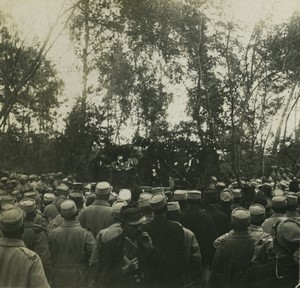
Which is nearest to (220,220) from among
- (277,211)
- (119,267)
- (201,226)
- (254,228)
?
(201,226)

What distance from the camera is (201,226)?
21.2ft

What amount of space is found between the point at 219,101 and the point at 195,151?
6.28ft

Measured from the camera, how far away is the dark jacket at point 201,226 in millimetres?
6465

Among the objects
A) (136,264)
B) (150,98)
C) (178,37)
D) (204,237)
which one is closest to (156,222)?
(136,264)

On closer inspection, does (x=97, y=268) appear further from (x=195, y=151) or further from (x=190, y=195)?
(x=195, y=151)

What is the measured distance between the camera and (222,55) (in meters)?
16.9

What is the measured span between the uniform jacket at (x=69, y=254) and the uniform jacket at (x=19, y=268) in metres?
1.67

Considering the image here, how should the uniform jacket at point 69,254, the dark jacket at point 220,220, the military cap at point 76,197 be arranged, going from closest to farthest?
1. the uniform jacket at point 69,254
2. the dark jacket at point 220,220
3. the military cap at point 76,197

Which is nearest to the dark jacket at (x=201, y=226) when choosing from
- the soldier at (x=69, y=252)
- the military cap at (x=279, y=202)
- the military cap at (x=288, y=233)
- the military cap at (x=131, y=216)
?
the military cap at (x=279, y=202)

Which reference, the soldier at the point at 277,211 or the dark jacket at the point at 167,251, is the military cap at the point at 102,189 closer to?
the dark jacket at the point at 167,251

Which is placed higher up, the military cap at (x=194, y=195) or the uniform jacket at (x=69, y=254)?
the military cap at (x=194, y=195)

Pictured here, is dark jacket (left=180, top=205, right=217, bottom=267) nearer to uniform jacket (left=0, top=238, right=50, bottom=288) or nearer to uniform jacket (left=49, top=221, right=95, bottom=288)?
uniform jacket (left=49, top=221, right=95, bottom=288)

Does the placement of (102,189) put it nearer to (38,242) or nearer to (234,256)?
(38,242)

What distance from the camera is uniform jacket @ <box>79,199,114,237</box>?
22.6 feet
